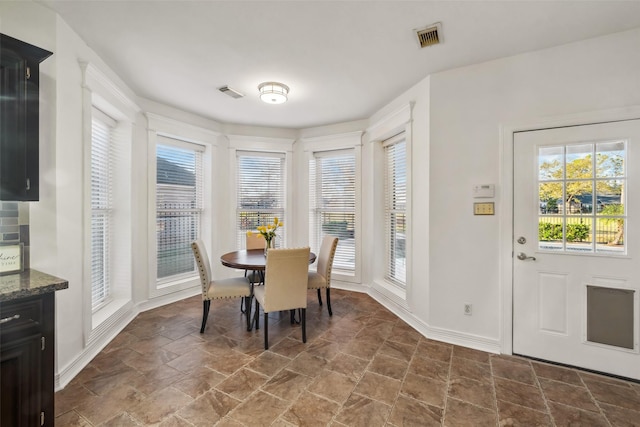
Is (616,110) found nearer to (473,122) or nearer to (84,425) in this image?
(473,122)

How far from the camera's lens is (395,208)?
393 cm

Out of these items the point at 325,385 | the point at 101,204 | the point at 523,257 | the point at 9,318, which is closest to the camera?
the point at 9,318

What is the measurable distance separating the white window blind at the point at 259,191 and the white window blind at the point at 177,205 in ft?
2.09

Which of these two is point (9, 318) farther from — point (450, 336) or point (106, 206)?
point (450, 336)

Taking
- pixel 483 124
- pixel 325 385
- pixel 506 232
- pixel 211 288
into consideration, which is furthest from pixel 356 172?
pixel 325 385

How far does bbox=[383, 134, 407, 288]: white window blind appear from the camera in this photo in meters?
3.74

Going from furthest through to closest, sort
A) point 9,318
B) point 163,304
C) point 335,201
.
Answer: point 335,201, point 163,304, point 9,318

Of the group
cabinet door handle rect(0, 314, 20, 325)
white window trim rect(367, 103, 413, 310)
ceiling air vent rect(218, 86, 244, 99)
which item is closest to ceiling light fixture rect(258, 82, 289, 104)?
ceiling air vent rect(218, 86, 244, 99)

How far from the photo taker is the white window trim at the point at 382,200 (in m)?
3.21

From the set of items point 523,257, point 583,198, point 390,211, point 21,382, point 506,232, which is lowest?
point 21,382

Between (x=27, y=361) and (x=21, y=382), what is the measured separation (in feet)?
0.32

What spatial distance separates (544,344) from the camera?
2.39 m

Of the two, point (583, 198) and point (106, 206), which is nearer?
point (583, 198)

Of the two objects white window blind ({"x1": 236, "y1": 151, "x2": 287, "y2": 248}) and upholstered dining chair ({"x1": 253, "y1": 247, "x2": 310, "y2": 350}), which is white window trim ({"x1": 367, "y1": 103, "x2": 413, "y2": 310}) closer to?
upholstered dining chair ({"x1": 253, "y1": 247, "x2": 310, "y2": 350})
